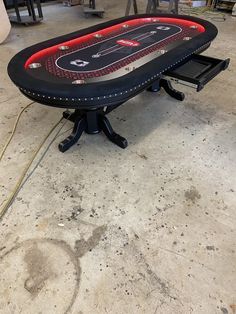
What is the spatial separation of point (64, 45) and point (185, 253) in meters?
1.59

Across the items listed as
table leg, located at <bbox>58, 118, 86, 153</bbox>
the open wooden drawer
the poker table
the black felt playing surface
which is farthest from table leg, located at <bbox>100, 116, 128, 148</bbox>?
the open wooden drawer

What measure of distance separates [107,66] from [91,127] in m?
0.47

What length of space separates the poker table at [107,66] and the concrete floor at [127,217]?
0.78 feet

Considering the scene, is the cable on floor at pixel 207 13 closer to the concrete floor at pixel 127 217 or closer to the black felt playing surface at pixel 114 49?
the black felt playing surface at pixel 114 49

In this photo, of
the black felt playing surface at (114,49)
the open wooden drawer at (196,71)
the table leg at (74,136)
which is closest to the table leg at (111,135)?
the table leg at (74,136)

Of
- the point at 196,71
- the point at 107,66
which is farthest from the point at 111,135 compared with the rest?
the point at 196,71

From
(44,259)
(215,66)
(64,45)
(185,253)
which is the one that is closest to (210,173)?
Result: (185,253)

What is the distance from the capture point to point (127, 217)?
141 cm

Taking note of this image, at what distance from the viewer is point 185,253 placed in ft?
4.11

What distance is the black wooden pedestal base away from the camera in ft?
6.00

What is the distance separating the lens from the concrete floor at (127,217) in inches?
44.0

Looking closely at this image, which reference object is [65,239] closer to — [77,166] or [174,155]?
[77,166]

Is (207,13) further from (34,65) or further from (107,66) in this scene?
(34,65)

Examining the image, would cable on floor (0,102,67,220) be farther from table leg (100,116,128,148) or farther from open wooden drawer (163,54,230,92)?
open wooden drawer (163,54,230,92)
